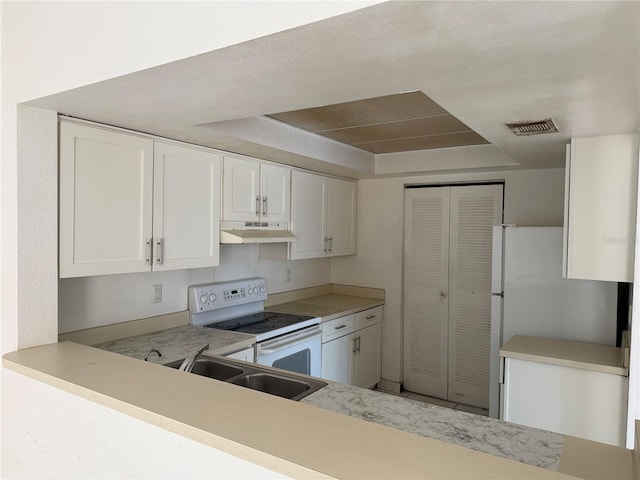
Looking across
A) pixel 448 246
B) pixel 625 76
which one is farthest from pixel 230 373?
pixel 448 246

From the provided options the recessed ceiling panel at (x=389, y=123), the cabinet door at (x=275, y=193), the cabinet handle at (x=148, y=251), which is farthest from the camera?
the cabinet door at (x=275, y=193)

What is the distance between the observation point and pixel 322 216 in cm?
386

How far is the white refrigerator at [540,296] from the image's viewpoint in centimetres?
271

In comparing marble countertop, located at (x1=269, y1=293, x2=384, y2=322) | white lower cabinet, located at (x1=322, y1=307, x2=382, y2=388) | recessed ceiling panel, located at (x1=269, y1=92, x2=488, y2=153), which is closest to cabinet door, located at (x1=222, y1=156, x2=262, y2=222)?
recessed ceiling panel, located at (x1=269, y1=92, x2=488, y2=153)

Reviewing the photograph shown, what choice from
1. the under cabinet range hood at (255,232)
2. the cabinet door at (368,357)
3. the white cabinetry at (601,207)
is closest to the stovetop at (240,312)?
the under cabinet range hood at (255,232)

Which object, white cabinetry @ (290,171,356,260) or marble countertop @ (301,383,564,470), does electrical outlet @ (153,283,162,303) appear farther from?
marble countertop @ (301,383,564,470)

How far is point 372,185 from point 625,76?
3104mm

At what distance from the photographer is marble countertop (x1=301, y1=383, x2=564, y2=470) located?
129 centimetres

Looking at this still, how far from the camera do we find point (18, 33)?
1798 mm

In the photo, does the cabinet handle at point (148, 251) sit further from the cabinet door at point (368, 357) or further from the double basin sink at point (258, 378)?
the cabinet door at point (368, 357)

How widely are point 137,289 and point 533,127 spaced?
236 centimetres

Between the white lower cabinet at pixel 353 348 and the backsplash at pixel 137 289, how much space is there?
2.24 feet

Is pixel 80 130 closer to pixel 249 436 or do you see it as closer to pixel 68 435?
pixel 68 435

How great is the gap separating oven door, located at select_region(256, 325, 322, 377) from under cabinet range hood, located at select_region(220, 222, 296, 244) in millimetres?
680
